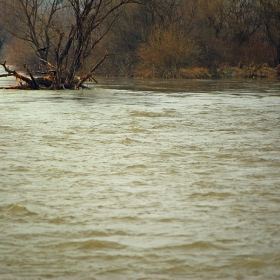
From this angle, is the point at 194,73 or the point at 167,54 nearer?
the point at 167,54

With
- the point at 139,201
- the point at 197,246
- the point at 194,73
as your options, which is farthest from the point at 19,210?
the point at 194,73

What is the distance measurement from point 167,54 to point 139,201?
3323 cm

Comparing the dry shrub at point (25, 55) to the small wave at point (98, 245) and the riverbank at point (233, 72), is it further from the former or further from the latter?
the small wave at point (98, 245)

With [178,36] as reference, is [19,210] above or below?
below

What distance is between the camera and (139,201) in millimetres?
5898

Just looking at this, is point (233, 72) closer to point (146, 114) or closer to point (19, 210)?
point (146, 114)

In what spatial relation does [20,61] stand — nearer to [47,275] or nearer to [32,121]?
[32,121]

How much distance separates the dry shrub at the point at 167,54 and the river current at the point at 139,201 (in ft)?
87.6

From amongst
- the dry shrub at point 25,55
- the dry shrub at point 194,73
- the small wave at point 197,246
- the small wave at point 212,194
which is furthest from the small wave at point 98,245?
the dry shrub at point 25,55

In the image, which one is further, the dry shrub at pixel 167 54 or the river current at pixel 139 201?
the dry shrub at pixel 167 54

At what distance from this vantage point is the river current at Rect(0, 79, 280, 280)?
418cm

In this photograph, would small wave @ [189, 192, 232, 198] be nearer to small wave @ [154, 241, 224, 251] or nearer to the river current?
the river current

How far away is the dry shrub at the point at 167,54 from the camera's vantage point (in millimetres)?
38781

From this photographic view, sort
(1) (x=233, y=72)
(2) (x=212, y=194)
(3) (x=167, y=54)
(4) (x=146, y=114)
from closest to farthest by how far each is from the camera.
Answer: (2) (x=212, y=194), (4) (x=146, y=114), (3) (x=167, y=54), (1) (x=233, y=72)
